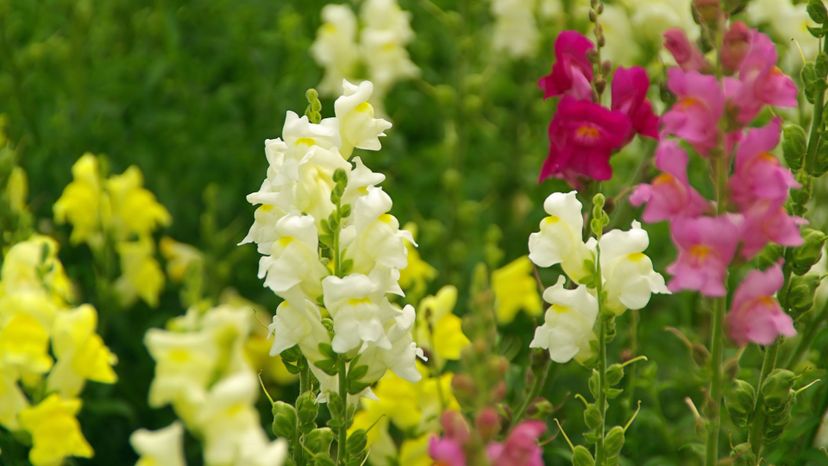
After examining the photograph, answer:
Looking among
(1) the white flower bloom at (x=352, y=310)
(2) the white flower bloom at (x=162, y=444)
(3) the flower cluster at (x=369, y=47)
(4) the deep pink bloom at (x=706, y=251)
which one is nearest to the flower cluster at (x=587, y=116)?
(4) the deep pink bloom at (x=706, y=251)

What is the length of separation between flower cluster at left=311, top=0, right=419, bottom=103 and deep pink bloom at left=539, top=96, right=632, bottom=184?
1806 millimetres

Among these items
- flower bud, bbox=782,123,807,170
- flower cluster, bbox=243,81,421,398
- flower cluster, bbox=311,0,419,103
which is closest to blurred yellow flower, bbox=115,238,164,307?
flower cluster, bbox=311,0,419,103

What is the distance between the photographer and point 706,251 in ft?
6.39

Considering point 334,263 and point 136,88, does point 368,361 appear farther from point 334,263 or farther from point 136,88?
point 136,88

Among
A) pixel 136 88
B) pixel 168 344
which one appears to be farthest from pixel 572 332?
pixel 136 88

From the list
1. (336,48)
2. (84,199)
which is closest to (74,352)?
(84,199)

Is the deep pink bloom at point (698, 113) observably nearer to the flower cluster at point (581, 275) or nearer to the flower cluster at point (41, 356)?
the flower cluster at point (581, 275)

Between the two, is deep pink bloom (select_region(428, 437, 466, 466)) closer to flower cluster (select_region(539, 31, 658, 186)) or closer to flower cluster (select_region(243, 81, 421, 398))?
flower cluster (select_region(243, 81, 421, 398))

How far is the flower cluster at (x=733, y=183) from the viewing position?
6.33ft

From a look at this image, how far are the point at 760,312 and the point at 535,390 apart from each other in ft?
1.90

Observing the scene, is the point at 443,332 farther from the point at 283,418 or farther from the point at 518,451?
the point at 518,451

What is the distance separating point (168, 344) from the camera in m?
1.38

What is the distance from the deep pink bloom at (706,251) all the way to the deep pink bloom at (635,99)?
17.5 inches

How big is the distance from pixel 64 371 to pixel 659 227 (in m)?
1.97
